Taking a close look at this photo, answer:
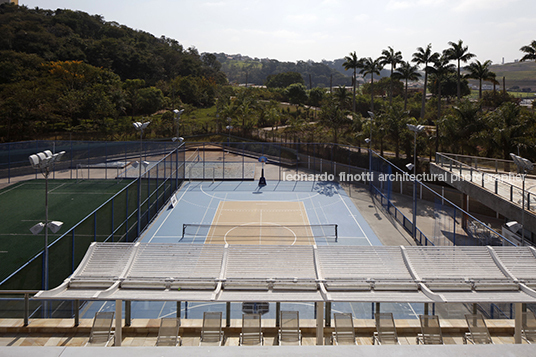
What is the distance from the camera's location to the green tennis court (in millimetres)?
19625

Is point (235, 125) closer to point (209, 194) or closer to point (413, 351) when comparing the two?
point (209, 194)

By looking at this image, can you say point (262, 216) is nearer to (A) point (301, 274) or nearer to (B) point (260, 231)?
(B) point (260, 231)

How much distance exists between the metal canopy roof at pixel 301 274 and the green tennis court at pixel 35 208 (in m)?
5.61

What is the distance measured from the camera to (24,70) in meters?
66.2

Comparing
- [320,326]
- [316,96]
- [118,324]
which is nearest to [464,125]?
[320,326]

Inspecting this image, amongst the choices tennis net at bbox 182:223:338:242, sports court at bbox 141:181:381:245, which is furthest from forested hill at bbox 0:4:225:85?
tennis net at bbox 182:223:338:242

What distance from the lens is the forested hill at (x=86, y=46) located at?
74.6 meters

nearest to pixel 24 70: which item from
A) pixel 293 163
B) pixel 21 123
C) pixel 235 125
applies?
pixel 21 123

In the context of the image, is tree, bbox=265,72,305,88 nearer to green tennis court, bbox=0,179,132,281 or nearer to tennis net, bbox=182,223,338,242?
green tennis court, bbox=0,179,132,281

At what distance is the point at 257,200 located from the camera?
3152 centimetres

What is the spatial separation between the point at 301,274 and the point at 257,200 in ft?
72.3

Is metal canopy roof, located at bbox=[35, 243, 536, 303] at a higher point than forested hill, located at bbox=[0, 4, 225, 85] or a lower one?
lower

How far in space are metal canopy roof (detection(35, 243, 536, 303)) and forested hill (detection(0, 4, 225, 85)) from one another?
6934cm

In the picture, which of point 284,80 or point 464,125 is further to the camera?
point 284,80
